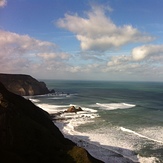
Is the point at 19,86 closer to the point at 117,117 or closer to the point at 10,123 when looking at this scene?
the point at 117,117

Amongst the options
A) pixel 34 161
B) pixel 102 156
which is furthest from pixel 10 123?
pixel 102 156

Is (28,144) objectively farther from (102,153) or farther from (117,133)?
(117,133)

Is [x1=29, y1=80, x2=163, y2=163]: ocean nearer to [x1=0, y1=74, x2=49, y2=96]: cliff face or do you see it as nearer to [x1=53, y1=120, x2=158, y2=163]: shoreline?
[x1=53, y1=120, x2=158, y2=163]: shoreline

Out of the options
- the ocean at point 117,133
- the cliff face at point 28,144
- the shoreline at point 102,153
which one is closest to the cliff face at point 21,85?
the ocean at point 117,133

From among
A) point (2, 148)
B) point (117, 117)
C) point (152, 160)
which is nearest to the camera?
point (2, 148)

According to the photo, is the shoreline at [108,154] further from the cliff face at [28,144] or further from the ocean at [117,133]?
Answer: the cliff face at [28,144]

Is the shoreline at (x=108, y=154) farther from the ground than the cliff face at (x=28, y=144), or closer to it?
closer to it

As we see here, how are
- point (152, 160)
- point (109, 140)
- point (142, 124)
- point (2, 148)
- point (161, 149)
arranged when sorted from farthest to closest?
point (142, 124), point (109, 140), point (161, 149), point (152, 160), point (2, 148)

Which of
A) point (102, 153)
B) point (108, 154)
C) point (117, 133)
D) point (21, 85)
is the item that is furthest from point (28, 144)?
point (21, 85)
